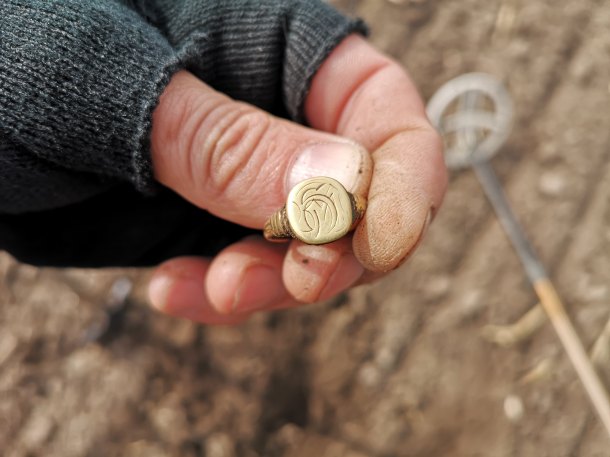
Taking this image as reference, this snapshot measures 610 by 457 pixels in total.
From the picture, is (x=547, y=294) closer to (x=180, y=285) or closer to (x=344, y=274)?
(x=344, y=274)

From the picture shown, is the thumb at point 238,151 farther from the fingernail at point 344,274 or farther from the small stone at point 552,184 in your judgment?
the small stone at point 552,184

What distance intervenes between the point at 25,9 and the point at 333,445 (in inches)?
50.4

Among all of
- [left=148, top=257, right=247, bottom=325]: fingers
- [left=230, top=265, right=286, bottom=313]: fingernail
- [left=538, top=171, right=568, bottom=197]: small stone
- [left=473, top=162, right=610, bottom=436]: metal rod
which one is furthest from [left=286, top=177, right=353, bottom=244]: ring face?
[left=538, top=171, right=568, bottom=197]: small stone

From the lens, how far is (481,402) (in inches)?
63.9

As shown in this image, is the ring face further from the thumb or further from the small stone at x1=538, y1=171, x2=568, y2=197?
the small stone at x1=538, y1=171, x2=568, y2=197

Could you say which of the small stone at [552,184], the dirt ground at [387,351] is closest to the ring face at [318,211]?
the dirt ground at [387,351]

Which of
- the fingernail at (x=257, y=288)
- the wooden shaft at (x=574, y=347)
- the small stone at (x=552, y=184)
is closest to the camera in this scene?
the fingernail at (x=257, y=288)

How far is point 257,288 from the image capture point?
1.12 meters

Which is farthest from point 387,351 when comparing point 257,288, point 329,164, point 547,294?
point 329,164

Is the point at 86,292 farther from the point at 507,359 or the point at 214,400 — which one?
the point at 507,359

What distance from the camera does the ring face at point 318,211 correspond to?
2.52 ft

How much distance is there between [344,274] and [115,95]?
0.46 metres

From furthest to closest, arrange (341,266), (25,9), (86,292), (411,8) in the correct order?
1. (411,8)
2. (86,292)
3. (341,266)
4. (25,9)

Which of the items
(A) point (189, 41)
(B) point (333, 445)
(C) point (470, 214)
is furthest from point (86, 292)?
(C) point (470, 214)
